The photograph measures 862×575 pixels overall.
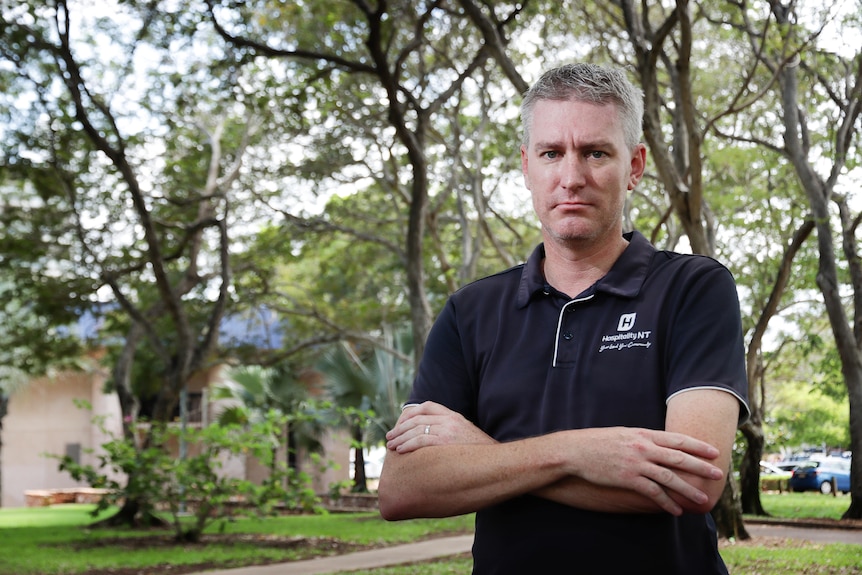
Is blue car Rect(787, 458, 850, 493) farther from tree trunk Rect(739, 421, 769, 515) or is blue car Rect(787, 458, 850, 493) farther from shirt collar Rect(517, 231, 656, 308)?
shirt collar Rect(517, 231, 656, 308)

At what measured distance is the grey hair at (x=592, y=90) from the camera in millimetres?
2303

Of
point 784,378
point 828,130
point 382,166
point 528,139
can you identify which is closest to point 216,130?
point 382,166

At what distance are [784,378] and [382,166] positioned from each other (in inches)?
418

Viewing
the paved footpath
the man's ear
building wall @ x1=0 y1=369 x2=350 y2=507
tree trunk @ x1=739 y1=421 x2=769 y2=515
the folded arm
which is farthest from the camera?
building wall @ x1=0 y1=369 x2=350 y2=507

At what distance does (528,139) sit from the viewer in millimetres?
2420

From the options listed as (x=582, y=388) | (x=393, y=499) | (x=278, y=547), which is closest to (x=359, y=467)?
(x=278, y=547)

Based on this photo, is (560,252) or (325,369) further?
(325,369)

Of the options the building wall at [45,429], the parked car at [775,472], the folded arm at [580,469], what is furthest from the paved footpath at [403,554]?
the building wall at [45,429]

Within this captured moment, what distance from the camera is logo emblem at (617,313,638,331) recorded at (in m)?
2.20

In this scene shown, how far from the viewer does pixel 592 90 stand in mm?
2295

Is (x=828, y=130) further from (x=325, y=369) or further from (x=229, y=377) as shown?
(x=229, y=377)

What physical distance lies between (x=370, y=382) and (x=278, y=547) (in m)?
11.1

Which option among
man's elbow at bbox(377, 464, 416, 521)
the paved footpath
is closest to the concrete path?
the paved footpath

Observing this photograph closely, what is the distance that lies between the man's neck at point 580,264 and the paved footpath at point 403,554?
7.35 m
